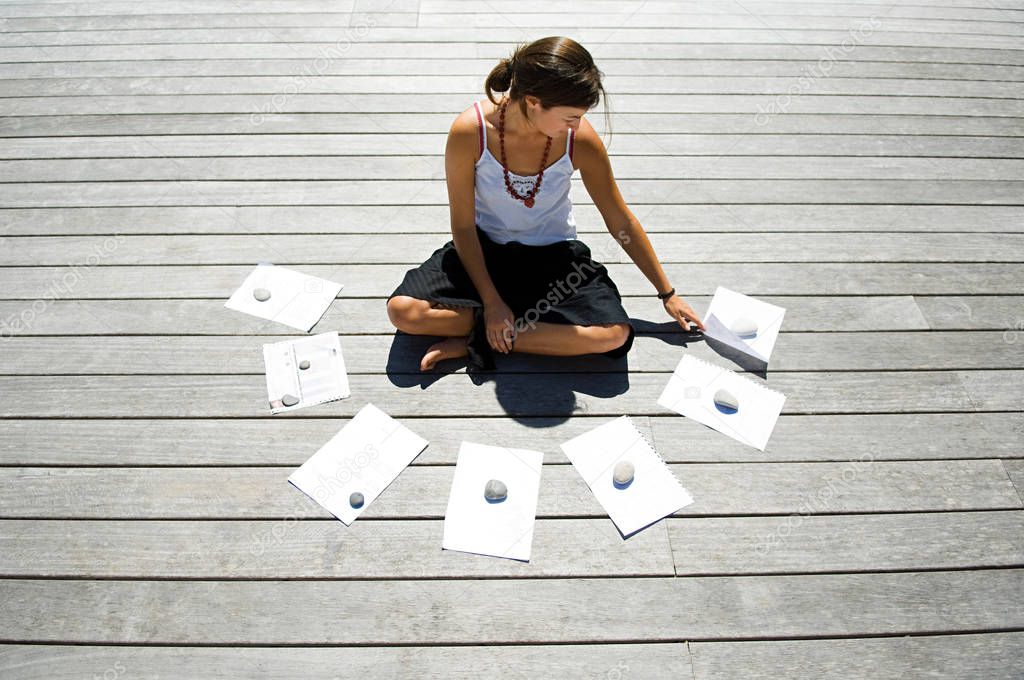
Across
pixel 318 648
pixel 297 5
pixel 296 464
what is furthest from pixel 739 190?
pixel 297 5

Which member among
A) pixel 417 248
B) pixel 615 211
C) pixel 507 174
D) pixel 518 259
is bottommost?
pixel 417 248

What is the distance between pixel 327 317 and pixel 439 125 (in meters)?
1.18

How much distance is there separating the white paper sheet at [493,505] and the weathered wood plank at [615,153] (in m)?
1.37

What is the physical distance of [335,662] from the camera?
4.95ft

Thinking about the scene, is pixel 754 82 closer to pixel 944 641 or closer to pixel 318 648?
pixel 944 641

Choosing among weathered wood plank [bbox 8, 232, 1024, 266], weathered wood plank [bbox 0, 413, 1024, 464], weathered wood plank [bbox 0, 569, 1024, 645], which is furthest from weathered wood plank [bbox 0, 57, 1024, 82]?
weathered wood plank [bbox 0, 569, 1024, 645]

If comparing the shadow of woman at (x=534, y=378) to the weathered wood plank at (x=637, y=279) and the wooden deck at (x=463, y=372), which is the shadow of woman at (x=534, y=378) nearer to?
→ the wooden deck at (x=463, y=372)

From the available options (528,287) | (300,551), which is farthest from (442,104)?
(300,551)

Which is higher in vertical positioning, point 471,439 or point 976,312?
point 976,312

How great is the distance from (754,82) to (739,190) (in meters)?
0.87

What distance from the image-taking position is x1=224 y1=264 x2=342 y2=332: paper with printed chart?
2.19 m

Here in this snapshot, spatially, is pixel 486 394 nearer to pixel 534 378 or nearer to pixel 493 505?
pixel 534 378

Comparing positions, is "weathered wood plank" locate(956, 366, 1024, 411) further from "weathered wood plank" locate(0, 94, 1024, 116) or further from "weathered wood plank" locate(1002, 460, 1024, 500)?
"weathered wood plank" locate(0, 94, 1024, 116)

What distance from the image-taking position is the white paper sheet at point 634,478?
1755 mm
